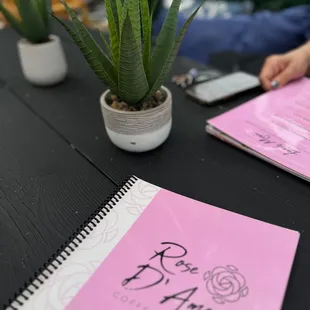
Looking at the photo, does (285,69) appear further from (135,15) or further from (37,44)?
(37,44)

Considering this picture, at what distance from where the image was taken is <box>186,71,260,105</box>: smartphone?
771 millimetres

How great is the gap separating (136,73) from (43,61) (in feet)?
1.35

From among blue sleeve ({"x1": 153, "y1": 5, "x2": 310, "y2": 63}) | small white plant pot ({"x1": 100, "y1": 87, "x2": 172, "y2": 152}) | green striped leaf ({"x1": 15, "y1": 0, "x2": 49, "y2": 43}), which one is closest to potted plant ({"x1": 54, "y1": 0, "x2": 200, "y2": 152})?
small white plant pot ({"x1": 100, "y1": 87, "x2": 172, "y2": 152})

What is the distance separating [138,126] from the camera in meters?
0.58

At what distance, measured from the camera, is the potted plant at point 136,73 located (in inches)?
21.4

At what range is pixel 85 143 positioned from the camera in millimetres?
667

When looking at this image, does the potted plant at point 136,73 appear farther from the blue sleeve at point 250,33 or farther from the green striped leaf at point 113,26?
the blue sleeve at point 250,33

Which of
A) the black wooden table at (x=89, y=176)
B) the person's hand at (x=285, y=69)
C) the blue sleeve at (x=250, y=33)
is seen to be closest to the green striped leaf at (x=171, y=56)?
the black wooden table at (x=89, y=176)

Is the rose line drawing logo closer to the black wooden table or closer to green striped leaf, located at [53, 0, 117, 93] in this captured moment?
the black wooden table

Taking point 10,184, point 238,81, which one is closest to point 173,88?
point 238,81

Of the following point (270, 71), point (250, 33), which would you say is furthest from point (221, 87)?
point (250, 33)

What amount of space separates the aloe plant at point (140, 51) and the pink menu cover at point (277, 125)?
16 cm

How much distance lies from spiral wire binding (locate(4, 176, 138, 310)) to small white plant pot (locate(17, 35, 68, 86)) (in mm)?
464

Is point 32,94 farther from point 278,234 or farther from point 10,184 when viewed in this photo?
point 278,234
